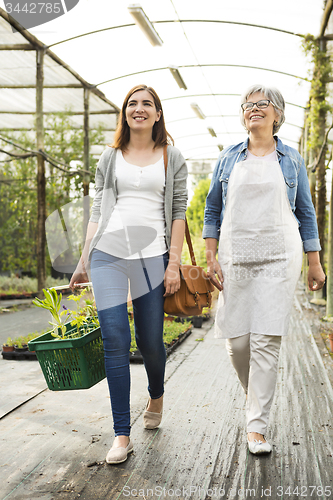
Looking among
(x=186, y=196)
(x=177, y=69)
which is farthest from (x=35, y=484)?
(x=177, y=69)

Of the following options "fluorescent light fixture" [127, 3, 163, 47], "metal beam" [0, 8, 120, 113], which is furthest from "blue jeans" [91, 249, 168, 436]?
"metal beam" [0, 8, 120, 113]

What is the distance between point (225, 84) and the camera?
29.2ft

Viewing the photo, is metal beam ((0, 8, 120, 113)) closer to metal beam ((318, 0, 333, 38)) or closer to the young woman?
metal beam ((318, 0, 333, 38))

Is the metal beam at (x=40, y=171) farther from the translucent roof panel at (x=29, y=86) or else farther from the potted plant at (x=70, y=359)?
the potted plant at (x=70, y=359)

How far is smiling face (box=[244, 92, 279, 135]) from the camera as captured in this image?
2.31m

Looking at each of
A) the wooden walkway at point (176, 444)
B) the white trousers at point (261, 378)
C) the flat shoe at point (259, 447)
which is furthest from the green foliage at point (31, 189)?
the flat shoe at point (259, 447)

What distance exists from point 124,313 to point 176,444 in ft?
2.28

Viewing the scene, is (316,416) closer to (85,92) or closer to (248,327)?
(248,327)

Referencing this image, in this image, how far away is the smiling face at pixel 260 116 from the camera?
7.59 feet

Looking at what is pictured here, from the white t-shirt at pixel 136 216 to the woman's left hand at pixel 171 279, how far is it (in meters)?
0.09

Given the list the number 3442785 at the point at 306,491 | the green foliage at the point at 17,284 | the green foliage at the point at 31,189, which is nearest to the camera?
the number 3442785 at the point at 306,491

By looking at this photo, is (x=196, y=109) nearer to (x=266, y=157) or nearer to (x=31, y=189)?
(x=31, y=189)

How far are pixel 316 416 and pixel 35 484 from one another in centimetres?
156

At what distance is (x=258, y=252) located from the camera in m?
2.27
